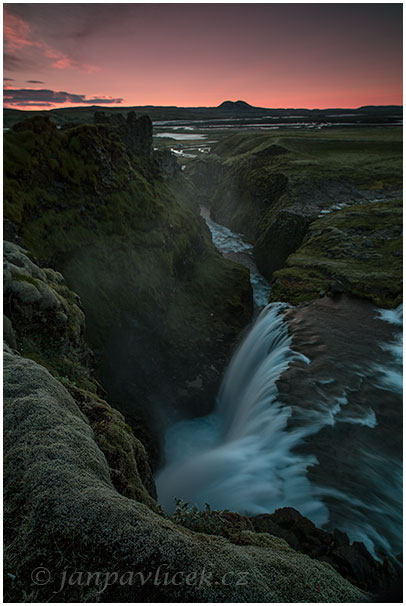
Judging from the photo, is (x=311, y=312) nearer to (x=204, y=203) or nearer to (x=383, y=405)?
(x=383, y=405)

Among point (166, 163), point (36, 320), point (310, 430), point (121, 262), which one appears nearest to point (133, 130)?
point (166, 163)

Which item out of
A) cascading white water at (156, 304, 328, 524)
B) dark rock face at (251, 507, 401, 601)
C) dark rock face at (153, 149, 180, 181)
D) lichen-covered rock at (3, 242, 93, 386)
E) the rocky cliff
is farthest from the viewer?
dark rock face at (153, 149, 180, 181)

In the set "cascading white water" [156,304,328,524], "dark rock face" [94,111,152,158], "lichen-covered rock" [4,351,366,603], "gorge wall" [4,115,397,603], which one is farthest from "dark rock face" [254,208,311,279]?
"lichen-covered rock" [4,351,366,603]

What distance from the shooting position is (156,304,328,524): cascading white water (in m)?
11.7

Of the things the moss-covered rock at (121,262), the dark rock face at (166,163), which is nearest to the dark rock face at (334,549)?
the moss-covered rock at (121,262)

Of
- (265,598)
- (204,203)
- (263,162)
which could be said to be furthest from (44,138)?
(204,203)

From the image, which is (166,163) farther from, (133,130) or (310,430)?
(310,430)

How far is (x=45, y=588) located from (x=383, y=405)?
1581 cm

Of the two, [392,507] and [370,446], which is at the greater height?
[370,446]

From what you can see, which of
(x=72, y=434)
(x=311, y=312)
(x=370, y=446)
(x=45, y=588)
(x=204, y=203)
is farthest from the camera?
(x=204, y=203)

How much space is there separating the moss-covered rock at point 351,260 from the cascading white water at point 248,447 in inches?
178

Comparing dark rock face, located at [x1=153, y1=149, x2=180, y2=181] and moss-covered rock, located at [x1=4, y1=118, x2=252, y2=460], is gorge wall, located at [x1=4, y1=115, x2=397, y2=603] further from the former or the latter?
dark rock face, located at [x1=153, y1=149, x2=180, y2=181]

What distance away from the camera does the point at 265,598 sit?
15.5ft

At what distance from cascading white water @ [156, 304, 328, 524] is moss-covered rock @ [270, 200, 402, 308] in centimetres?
451
